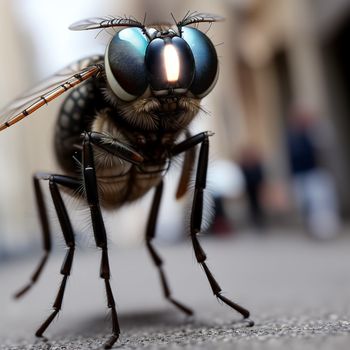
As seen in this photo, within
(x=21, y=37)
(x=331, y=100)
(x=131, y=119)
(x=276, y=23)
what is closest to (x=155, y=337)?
(x=131, y=119)

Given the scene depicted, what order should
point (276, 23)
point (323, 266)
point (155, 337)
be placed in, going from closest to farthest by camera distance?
point (155, 337) → point (323, 266) → point (276, 23)

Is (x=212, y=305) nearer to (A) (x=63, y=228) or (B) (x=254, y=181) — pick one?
(A) (x=63, y=228)

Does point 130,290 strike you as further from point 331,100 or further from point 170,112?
point 331,100

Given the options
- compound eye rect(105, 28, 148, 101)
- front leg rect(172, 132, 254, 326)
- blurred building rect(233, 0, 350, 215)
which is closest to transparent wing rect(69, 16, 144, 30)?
compound eye rect(105, 28, 148, 101)

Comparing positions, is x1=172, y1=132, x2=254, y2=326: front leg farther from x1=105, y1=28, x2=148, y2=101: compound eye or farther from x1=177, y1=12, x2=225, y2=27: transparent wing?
x1=177, y1=12, x2=225, y2=27: transparent wing

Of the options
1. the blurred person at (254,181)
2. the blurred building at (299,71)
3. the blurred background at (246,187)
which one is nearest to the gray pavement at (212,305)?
the blurred background at (246,187)

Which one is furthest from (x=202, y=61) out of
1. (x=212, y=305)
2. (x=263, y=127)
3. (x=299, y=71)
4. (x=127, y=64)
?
(x=263, y=127)

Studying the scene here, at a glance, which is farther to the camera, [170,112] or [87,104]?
[87,104]
